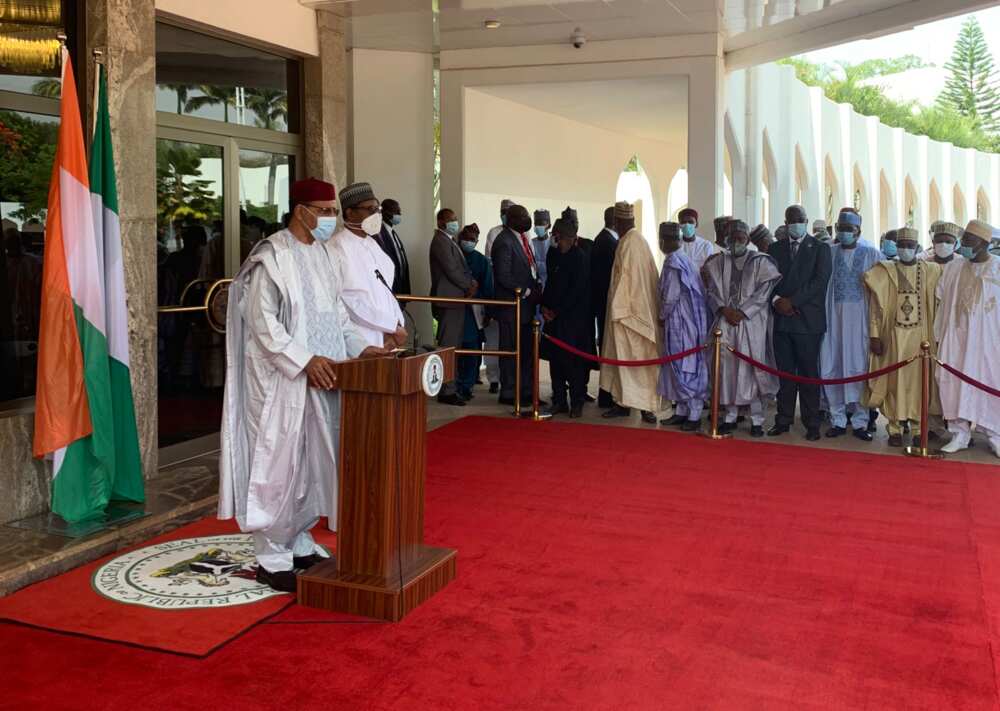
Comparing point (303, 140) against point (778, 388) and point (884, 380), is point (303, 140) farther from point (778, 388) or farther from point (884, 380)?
point (884, 380)

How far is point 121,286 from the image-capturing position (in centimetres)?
499

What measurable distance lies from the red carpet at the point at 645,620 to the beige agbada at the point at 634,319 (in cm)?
212

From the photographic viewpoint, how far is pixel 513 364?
8.97 meters

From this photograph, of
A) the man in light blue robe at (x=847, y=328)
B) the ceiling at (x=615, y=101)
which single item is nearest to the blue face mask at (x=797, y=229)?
the man in light blue robe at (x=847, y=328)

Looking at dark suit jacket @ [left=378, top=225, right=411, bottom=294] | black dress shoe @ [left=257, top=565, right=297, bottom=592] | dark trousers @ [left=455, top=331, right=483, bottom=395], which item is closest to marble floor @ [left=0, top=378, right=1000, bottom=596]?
black dress shoe @ [left=257, top=565, right=297, bottom=592]

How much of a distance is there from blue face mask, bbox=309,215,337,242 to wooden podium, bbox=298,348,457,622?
637 mm

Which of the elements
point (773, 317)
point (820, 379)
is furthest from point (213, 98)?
point (820, 379)

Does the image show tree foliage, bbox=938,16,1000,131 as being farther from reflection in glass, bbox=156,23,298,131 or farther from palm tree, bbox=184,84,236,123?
palm tree, bbox=184,84,236,123

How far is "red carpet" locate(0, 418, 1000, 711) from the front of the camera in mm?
3201

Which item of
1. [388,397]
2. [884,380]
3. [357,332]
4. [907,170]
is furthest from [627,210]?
[907,170]

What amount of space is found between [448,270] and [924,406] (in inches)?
162

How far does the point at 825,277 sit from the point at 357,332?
167 inches

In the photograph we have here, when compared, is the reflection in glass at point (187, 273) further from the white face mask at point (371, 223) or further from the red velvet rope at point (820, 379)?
the red velvet rope at point (820, 379)

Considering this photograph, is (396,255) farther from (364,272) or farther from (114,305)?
(114,305)
